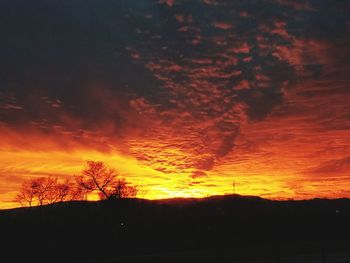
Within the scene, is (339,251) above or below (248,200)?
below

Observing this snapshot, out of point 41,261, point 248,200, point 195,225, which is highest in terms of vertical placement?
point 248,200

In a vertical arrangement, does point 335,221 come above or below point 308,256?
above

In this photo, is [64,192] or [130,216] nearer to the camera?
[130,216]

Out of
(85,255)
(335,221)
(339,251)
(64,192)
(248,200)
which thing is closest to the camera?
(339,251)

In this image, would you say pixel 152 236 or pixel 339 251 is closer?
pixel 339 251

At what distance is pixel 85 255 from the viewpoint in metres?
42.5

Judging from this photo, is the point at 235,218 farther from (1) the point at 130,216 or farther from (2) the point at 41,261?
(2) the point at 41,261

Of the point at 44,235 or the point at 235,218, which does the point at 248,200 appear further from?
the point at 44,235

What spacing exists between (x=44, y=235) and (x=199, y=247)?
19903mm

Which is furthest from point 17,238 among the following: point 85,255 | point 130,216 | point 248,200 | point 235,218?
point 248,200

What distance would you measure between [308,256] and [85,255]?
2126cm

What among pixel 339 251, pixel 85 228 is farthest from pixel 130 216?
pixel 339 251

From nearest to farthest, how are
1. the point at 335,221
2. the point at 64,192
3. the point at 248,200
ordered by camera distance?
the point at 335,221 < the point at 64,192 < the point at 248,200

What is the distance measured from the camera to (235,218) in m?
52.2
